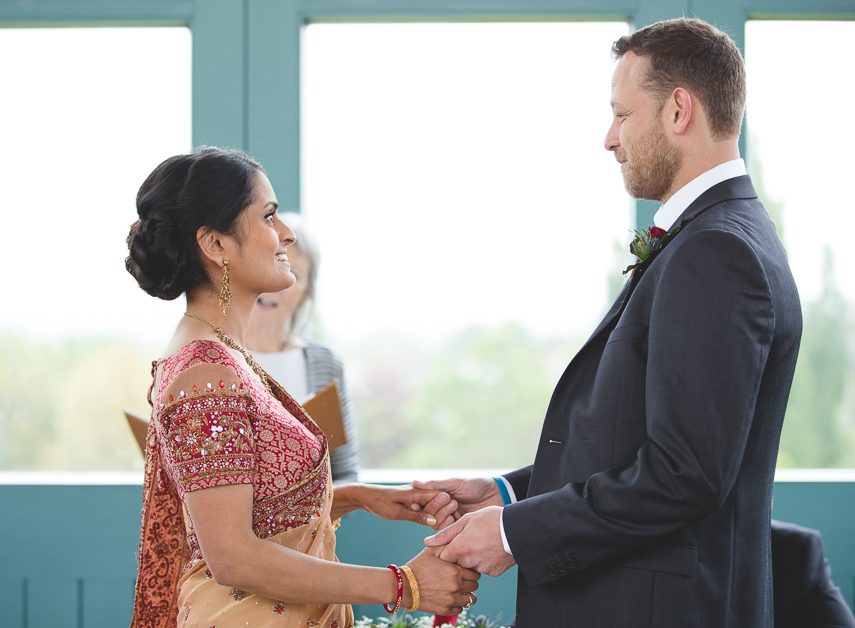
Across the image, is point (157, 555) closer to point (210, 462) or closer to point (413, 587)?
point (210, 462)

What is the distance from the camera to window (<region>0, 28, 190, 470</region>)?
8.64 ft

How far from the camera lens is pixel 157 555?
4.28 ft

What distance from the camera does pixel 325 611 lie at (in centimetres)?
135

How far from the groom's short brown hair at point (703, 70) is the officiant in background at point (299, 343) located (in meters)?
1.43

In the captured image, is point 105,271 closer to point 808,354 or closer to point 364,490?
point 364,490

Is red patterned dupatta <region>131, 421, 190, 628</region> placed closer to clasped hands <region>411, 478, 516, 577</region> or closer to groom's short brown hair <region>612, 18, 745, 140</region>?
clasped hands <region>411, 478, 516, 577</region>

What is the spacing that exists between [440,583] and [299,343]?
129 centimetres

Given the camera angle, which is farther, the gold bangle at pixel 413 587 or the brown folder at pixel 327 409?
the brown folder at pixel 327 409

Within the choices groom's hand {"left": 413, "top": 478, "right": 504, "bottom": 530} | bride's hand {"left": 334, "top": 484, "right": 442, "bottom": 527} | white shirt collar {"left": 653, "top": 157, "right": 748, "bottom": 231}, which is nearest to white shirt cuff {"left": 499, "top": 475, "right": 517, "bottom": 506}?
groom's hand {"left": 413, "top": 478, "right": 504, "bottom": 530}

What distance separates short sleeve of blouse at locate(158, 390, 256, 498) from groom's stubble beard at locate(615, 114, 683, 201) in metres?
0.95

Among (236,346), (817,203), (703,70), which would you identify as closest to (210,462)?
(236,346)

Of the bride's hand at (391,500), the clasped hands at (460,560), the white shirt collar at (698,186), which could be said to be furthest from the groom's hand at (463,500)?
the white shirt collar at (698,186)

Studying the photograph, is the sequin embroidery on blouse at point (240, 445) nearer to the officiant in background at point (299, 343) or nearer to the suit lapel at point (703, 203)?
the suit lapel at point (703, 203)

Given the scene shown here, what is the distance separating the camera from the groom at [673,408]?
3.57 ft
